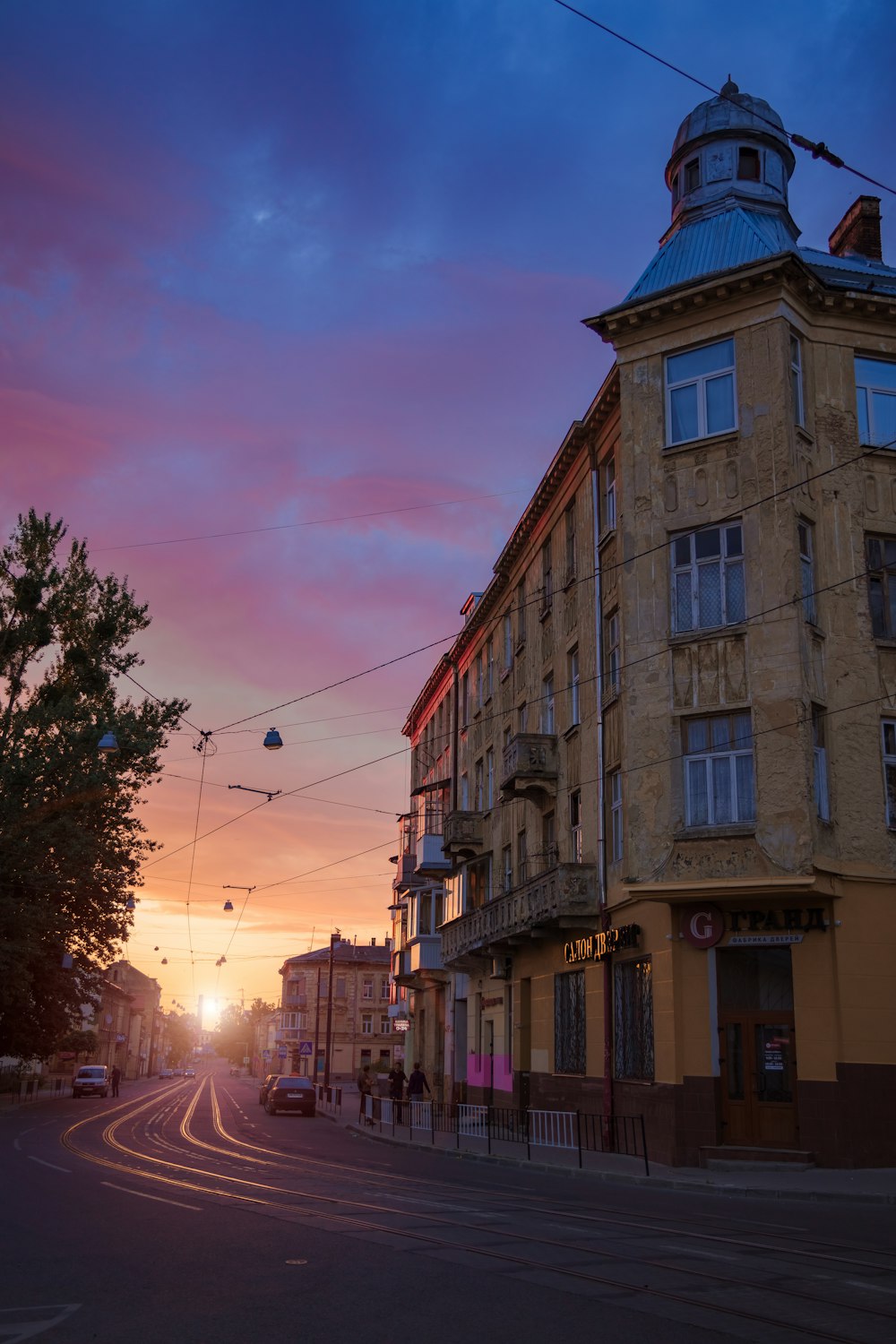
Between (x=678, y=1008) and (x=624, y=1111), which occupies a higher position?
(x=678, y=1008)

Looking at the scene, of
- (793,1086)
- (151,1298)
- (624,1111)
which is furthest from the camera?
(624,1111)

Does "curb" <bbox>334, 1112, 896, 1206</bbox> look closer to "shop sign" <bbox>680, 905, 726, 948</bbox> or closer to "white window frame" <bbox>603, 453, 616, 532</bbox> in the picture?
"shop sign" <bbox>680, 905, 726, 948</bbox>

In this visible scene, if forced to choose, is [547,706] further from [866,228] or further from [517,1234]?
[517,1234]

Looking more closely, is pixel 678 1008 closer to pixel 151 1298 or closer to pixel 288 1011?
pixel 151 1298

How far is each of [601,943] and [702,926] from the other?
3588 millimetres

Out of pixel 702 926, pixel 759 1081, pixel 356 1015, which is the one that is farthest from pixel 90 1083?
pixel 759 1081

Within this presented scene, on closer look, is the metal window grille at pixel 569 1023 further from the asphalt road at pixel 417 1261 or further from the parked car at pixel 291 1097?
the parked car at pixel 291 1097

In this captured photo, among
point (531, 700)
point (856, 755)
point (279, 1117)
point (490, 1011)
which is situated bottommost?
point (279, 1117)

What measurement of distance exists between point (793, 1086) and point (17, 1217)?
42.2 feet

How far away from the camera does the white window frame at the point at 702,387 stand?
2331 cm

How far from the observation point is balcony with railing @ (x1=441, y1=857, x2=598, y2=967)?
26203mm

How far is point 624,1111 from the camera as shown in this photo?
918 inches

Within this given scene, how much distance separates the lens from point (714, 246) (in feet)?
81.6

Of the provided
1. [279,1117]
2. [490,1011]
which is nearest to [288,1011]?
[279,1117]
